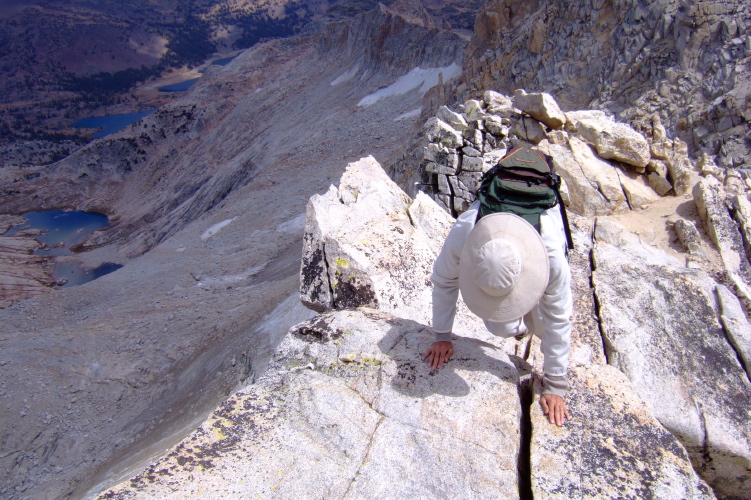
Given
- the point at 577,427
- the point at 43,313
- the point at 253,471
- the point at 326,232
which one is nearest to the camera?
the point at 253,471

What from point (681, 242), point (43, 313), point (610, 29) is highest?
point (610, 29)

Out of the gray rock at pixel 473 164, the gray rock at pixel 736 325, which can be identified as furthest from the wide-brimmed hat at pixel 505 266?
the gray rock at pixel 473 164

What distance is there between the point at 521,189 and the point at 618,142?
215 inches

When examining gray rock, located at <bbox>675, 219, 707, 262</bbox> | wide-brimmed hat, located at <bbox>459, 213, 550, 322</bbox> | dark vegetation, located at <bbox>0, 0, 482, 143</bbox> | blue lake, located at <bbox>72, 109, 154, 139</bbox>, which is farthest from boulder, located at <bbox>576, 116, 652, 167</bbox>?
blue lake, located at <bbox>72, 109, 154, 139</bbox>

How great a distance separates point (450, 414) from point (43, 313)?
14.7 meters

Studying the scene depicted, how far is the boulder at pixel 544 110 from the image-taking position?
8.42 meters

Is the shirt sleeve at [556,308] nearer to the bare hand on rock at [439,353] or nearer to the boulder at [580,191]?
the bare hand on rock at [439,353]

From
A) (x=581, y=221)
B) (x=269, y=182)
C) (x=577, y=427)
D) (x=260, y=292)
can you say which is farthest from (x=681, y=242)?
(x=269, y=182)

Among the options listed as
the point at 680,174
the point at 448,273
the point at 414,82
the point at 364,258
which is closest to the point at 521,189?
the point at 448,273

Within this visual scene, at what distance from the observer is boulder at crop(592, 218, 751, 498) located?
3.30 meters

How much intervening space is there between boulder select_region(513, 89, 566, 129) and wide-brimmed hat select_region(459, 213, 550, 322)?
6.87m

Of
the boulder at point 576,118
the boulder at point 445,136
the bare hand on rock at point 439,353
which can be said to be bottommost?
the bare hand on rock at point 439,353

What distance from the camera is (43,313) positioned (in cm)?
1338

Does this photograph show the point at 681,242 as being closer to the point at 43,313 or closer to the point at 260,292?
the point at 260,292
